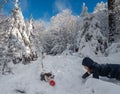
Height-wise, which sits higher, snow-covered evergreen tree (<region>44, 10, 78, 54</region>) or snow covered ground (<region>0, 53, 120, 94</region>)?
snow-covered evergreen tree (<region>44, 10, 78, 54</region>)

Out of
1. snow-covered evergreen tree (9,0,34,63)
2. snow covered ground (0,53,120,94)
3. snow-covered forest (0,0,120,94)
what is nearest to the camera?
snow covered ground (0,53,120,94)

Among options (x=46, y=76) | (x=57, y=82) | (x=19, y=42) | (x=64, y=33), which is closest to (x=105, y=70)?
(x=57, y=82)

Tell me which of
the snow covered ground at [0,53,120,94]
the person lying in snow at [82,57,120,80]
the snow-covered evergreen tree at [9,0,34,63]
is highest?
the snow-covered evergreen tree at [9,0,34,63]

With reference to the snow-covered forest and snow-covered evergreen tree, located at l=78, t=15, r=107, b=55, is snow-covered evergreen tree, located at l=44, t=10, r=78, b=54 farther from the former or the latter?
snow-covered evergreen tree, located at l=78, t=15, r=107, b=55

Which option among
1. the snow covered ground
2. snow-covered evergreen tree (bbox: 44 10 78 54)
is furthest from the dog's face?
snow-covered evergreen tree (bbox: 44 10 78 54)

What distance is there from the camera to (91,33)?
1309 centimetres

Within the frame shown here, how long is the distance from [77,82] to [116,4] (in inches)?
211

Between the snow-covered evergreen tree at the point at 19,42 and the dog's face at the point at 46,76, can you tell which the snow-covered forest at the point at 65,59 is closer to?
the snow-covered evergreen tree at the point at 19,42

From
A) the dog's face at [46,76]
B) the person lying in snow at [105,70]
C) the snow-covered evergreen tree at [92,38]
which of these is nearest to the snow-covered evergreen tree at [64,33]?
the snow-covered evergreen tree at [92,38]

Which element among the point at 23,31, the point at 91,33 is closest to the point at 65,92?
the point at 91,33

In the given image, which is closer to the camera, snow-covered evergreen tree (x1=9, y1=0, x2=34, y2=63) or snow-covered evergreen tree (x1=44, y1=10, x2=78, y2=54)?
snow-covered evergreen tree (x1=9, y1=0, x2=34, y2=63)

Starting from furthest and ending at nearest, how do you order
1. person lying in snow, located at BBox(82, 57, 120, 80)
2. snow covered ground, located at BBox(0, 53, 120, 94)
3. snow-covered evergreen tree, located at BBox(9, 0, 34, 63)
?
1. snow-covered evergreen tree, located at BBox(9, 0, 34, 63)
2. person lying in snow, located at BBox(82, 57, 120, 80)
3. snow covered ground, located at BBox(0, 53, 120, 94)

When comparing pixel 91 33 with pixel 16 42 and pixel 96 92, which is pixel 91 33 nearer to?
pixel 16 42

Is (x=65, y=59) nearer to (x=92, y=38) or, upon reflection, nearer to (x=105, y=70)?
(x=105, y=70)
